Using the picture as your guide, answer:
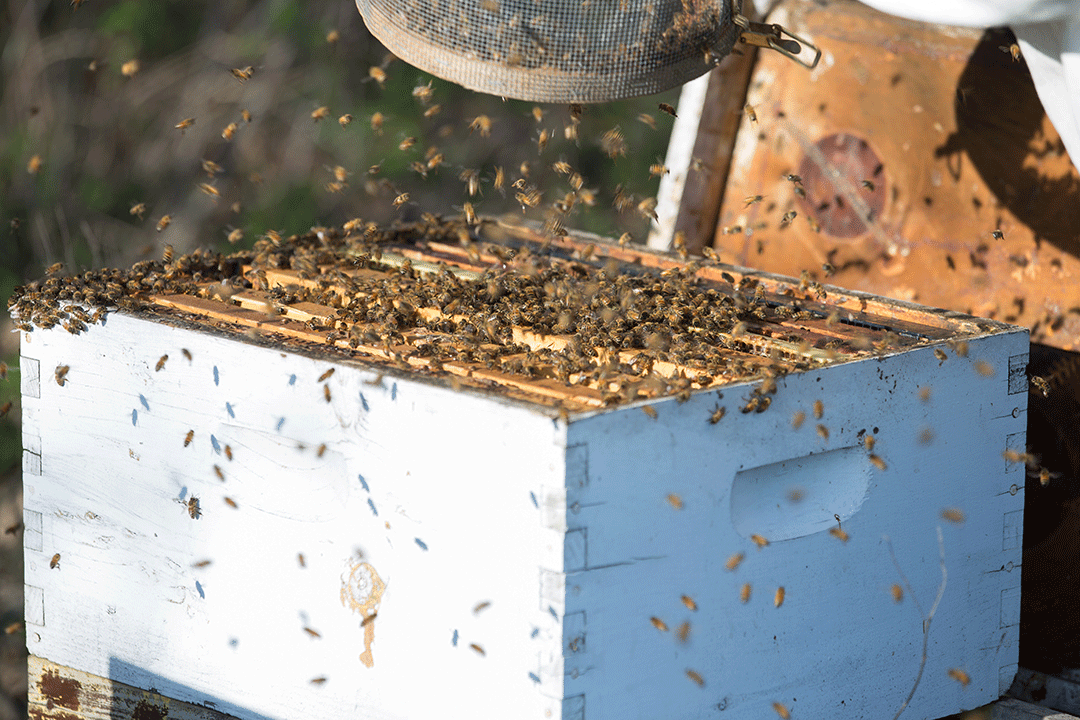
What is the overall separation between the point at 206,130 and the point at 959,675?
5.86 metres

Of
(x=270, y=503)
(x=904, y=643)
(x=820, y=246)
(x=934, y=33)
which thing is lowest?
(x=904, y=643)

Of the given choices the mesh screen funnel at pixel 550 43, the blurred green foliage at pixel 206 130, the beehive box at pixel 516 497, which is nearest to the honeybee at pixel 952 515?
the beehive box at pixel 516 497

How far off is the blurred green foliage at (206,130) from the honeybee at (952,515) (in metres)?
3.75

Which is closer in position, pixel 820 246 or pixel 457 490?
pixel 457 490

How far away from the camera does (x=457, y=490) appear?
1.68 m

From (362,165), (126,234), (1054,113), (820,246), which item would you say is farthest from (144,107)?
(1054,113)

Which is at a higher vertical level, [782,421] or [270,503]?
[782,421]

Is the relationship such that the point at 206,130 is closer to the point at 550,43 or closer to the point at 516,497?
the point at 550,43

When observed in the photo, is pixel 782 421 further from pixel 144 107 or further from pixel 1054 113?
pixel 144 107

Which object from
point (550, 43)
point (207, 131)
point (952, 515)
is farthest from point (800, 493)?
point (207, 131)

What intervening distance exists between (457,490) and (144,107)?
18.8 feet

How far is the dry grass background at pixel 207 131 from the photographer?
6.02 meters

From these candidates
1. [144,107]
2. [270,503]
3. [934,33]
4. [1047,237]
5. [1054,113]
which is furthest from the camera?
[144,107]

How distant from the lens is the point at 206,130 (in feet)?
22.3
